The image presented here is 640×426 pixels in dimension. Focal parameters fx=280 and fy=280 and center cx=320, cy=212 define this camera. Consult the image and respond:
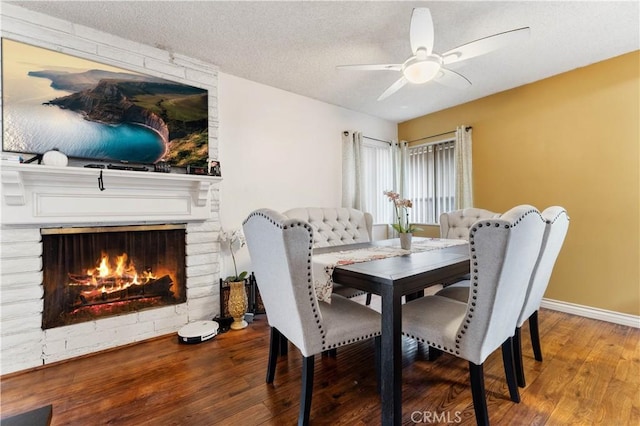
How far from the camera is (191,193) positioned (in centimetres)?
264

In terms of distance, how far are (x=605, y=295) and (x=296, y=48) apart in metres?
3.82

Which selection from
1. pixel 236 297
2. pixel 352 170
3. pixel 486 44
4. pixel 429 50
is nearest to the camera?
pixel 486 44

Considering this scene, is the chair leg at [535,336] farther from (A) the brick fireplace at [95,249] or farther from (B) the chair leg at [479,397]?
(A) the brick fireplace at [95,249]

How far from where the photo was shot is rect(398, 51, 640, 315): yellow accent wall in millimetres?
2639

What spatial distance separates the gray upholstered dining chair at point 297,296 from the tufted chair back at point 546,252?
3.04 ft

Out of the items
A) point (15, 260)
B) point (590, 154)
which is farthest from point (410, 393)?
point (590, 154)

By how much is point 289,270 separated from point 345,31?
80.2 inches

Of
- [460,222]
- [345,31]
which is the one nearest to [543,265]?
[460,222]

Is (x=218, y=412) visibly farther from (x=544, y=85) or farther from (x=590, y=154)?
(x=544, y=85)

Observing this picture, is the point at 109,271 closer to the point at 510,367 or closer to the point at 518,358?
the point at 510,367

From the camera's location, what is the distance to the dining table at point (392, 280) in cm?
130

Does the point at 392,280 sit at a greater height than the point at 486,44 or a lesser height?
lesser

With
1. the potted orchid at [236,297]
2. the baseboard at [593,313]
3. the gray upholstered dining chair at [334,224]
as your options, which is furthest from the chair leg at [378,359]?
the baseboard at [593,313]

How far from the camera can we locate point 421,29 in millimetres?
1748
